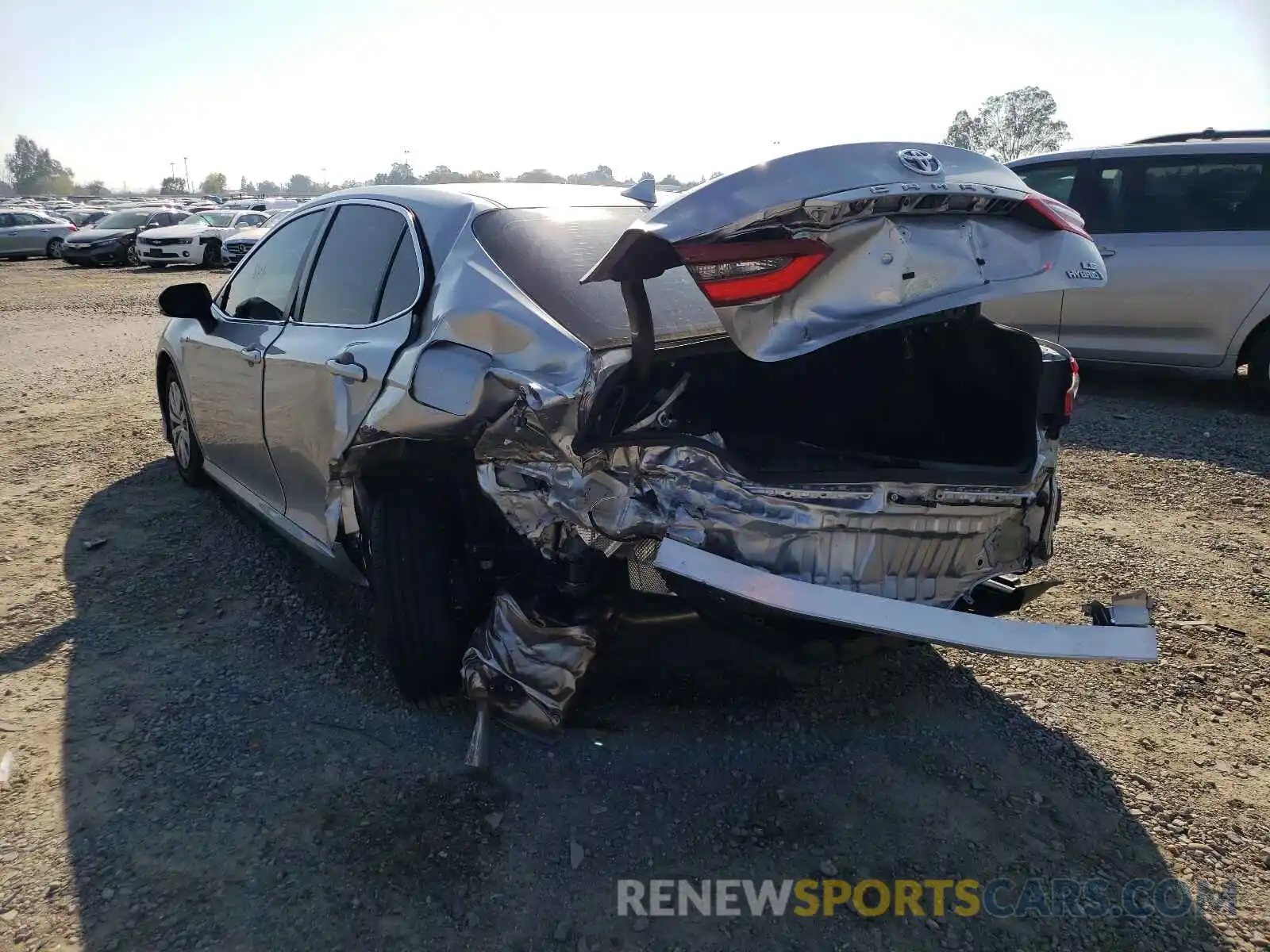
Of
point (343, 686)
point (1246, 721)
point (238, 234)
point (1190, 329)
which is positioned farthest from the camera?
point (238, 234)

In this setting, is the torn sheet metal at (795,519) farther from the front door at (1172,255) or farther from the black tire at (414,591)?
the front door at (1172,255)

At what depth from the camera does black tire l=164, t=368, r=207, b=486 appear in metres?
5.02

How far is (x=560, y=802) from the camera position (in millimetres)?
2611

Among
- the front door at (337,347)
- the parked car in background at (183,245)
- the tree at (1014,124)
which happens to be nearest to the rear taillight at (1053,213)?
the front door at (337,347)

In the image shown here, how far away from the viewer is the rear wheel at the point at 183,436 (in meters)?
5.02

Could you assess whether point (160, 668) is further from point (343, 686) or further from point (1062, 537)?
point (1062, 537)

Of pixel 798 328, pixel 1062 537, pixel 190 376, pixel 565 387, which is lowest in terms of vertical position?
pixel 1062 537

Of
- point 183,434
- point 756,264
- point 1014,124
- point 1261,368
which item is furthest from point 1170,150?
point 1014,124

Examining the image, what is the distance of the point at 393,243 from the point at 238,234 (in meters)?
20.3

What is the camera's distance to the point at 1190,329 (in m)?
6.76

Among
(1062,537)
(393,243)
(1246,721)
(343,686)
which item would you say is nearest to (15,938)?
(343,686)

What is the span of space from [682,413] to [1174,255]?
5.69m

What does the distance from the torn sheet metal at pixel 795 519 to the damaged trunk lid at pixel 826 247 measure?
14.5 inches

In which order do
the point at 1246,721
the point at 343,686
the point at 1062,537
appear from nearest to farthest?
the point at 1246,721 < the point at 343,686 < the point at 1062,537
